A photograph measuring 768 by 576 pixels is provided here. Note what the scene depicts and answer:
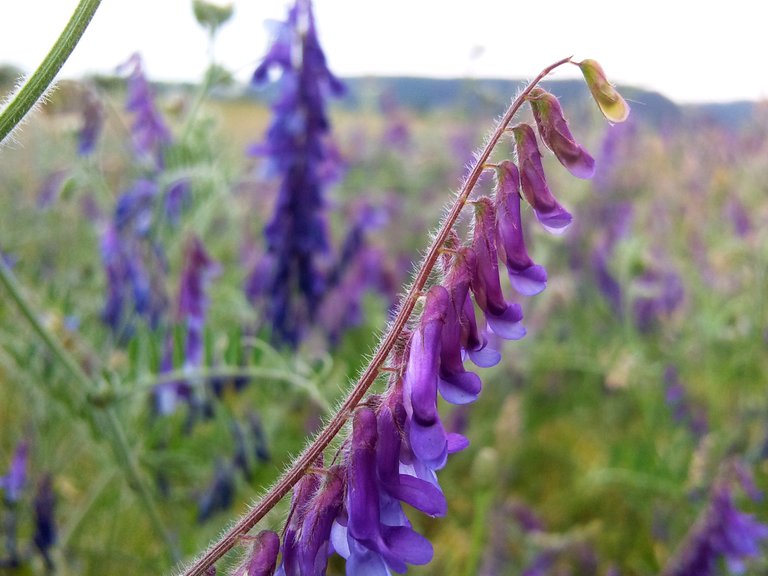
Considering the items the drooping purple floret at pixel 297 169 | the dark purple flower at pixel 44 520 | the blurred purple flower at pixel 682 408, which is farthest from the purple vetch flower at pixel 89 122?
the blurred purple flower at pixel 682 408

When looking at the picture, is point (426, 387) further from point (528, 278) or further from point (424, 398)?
point (528, 278)

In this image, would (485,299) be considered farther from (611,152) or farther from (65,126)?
(611,152)

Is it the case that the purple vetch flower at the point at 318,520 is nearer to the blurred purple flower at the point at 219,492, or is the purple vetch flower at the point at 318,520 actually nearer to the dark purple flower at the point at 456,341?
the dark purple flower at the point at 456,341

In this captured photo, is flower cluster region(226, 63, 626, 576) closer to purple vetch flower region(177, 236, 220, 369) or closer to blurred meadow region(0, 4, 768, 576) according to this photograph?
blurred meadow region(0, 4, 768, 576)

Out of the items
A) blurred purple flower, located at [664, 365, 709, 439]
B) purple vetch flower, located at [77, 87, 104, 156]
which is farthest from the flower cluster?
blurred purple flower, located at [664, 365, 709, 439]

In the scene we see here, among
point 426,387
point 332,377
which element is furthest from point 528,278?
point 332,377

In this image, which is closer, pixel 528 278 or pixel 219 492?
pixel 528 278
